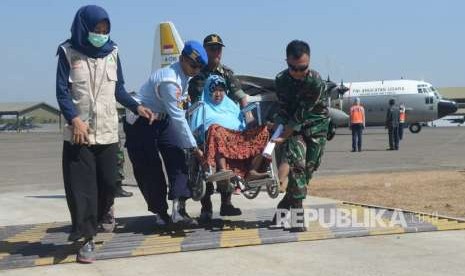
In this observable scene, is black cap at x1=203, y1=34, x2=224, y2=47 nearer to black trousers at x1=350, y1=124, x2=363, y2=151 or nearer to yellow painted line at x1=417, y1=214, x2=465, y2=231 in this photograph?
yellow painted line at x1=417, y1=214, x2=465, y2=231

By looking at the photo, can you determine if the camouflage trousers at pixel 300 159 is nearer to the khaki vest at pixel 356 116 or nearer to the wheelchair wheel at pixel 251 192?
the wheelchair wheel at pixel 251 192

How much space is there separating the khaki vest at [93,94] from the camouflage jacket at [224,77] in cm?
146

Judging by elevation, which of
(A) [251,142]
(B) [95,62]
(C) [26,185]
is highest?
(B) [95,62]

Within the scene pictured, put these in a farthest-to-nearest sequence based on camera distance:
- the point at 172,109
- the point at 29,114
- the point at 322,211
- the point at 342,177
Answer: the point at 29,114
the point at 342,177
the point at 322,211
the point at 172,109

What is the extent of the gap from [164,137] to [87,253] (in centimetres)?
154

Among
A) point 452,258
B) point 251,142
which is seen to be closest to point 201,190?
point 251,142

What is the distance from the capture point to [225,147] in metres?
5.78

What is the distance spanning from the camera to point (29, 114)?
136000mm

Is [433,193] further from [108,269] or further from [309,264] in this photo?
[108,269]

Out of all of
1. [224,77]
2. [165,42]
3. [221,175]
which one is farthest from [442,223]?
[165,42]

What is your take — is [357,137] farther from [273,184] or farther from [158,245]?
[158,245]

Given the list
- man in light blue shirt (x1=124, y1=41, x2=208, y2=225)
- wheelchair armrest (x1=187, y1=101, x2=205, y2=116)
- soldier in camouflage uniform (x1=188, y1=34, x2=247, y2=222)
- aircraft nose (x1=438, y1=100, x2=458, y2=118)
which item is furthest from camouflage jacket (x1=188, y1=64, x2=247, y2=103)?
aircraft nose (x1=438, y1=100, x2=458, y2=118)

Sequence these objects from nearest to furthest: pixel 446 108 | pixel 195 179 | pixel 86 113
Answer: pixel 86 113, pixel 195 179, pixel 446 108

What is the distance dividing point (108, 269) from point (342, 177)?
25.7 ft
